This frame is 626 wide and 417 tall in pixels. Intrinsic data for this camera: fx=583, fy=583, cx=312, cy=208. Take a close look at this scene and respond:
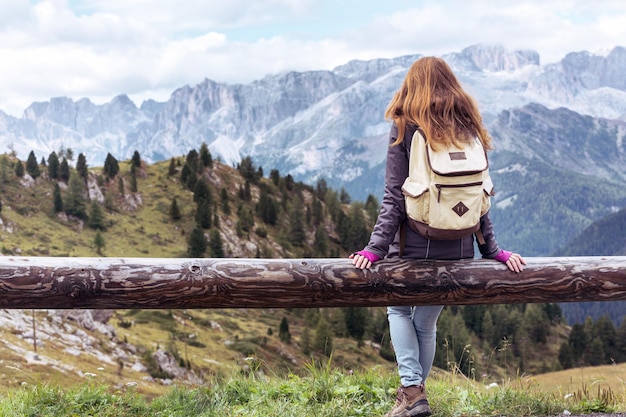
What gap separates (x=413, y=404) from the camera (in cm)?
580

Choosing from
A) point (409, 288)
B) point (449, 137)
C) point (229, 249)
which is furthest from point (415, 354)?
point (229, 249)

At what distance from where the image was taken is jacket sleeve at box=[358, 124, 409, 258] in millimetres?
5473

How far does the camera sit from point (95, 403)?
21.2 feet

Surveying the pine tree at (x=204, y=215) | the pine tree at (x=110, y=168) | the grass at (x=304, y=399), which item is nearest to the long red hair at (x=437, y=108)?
the grass at (x=304, y=399)

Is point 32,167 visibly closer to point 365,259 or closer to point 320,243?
point 320,243

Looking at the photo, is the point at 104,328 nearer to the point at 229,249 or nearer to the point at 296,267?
the point at 296,267

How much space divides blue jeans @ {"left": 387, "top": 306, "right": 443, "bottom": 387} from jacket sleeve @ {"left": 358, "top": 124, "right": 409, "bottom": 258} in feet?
2.64

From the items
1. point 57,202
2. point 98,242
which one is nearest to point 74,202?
point 57,202

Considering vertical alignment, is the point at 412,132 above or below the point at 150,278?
above

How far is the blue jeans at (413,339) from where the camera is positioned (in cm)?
589

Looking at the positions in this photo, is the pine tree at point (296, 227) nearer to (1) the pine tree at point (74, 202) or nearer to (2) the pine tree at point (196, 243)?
(2) the pine tree at point (196, 243)

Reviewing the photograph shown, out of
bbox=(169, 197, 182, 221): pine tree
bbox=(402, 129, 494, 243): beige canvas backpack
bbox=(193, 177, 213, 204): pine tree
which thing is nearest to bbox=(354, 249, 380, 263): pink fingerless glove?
bbox=(402, 129, 494, 243): beige canvas backpack

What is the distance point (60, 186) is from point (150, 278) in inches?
4613

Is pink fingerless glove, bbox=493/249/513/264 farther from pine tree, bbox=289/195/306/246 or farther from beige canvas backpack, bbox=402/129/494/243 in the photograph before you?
pine tree, bbox=289/195/306/246
